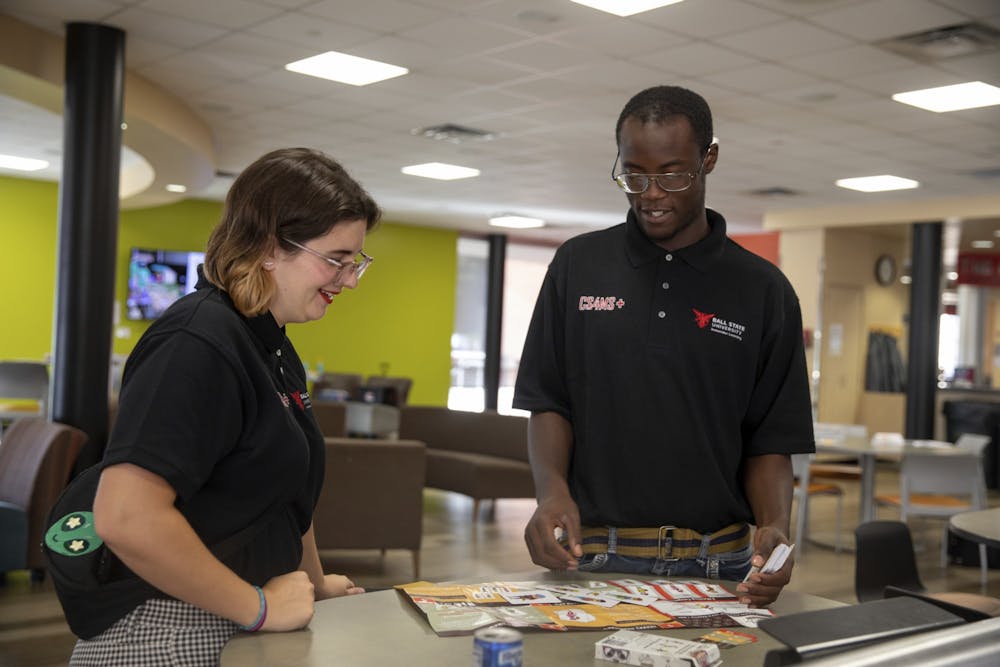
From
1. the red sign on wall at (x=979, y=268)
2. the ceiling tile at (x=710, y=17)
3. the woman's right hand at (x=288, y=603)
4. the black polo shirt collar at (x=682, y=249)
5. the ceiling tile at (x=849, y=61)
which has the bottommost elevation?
the woman's right hand at (x=288, y=603)

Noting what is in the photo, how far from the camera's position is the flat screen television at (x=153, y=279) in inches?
585

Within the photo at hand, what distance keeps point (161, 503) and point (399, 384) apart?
13036 mm

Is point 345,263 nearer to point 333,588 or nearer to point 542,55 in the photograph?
point 333,588

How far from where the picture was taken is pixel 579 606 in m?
1.74

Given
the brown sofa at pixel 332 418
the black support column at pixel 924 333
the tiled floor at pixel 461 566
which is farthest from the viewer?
the black support column at pixel 924 333

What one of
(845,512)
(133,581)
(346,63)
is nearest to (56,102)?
(346,63)

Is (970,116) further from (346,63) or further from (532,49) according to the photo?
(346,63)

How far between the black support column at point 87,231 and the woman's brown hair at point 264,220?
558 cm

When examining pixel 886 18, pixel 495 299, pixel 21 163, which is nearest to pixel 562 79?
pixel 886 18

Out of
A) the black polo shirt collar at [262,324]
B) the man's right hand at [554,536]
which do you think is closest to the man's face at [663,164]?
the man's right hand at [554,536]

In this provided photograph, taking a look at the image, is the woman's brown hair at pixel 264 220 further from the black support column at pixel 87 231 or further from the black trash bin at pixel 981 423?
the black trash bin at pixel 981 423

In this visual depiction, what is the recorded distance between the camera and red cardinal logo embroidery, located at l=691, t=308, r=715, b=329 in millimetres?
2117

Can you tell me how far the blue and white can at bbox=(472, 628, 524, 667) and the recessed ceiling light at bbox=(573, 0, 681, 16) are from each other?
200 inches

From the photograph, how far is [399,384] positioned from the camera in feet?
47.2
